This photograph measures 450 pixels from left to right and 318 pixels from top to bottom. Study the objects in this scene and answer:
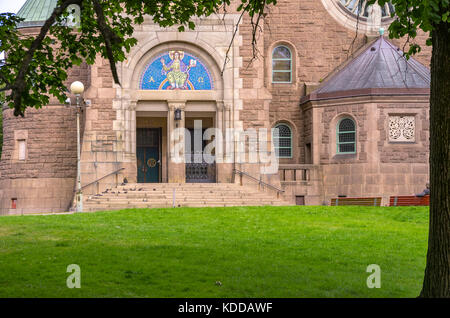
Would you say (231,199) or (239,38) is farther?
(239,38)

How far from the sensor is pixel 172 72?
1124 inches

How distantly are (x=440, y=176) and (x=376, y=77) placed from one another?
2145 centimetres

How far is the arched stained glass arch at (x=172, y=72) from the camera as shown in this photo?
2848 cm

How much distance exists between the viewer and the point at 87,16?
13359 mm

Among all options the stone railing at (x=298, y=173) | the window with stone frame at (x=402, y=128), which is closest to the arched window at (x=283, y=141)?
the stone railing at (x=298, y=173)

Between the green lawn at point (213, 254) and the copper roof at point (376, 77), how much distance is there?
1029cm

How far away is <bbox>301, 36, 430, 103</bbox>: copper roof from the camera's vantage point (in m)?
28.2

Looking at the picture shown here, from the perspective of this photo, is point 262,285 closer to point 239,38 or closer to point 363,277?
point 363,277

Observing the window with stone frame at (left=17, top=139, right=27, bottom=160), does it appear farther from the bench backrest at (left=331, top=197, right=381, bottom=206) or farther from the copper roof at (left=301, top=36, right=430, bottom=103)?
the bench backrest at (left=331, top=197, right=381, bottom=206)

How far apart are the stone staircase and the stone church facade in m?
1.40

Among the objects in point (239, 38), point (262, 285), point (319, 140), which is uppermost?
point (239, 38)

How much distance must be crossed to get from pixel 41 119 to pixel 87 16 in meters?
18.1

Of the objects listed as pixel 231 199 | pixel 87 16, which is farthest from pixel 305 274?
pixel 231 199

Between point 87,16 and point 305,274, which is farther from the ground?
point 87,16
